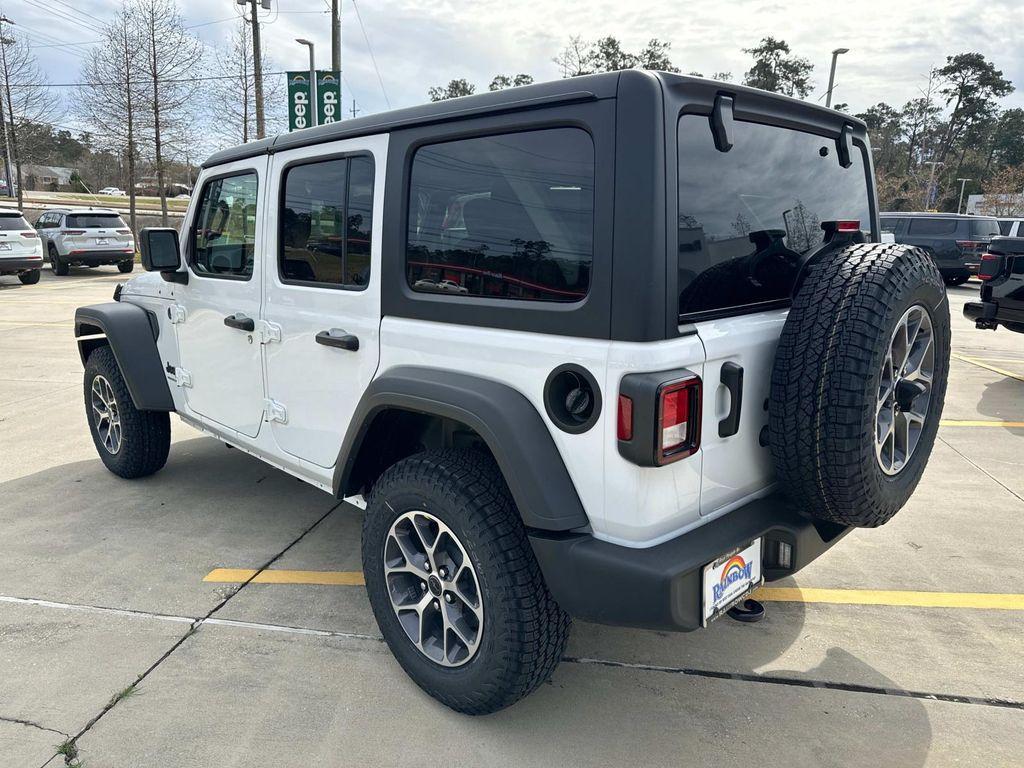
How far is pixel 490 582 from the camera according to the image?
85.9 inches

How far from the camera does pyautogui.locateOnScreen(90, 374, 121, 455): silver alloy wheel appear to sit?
448 cm

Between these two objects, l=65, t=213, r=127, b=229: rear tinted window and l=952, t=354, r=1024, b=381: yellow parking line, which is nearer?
l=952, t=354, r=1024, b=381: yellow parking line

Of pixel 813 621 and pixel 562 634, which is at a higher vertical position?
pixel 562 634

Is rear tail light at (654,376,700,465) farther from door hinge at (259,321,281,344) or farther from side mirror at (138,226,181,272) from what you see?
side mirror at (138,226,181,272)

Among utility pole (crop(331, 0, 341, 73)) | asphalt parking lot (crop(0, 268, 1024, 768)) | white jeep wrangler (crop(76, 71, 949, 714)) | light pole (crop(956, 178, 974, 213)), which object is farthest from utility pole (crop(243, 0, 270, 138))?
light pole (crop(956, 178, 974, 213))

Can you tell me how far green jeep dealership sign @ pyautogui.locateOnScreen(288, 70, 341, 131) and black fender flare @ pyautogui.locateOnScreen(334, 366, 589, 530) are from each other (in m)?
14.2

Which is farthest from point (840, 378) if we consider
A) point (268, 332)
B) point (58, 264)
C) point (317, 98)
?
point (58, 264)

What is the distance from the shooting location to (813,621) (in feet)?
9.87

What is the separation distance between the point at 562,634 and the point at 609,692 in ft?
1.54

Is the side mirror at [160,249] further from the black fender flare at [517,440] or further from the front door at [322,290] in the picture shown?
the black fender flare at [517,440]

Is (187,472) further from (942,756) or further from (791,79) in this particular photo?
(791,79)

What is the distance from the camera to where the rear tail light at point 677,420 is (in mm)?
1913

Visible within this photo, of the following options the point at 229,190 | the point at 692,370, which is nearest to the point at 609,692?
the point at 692,370

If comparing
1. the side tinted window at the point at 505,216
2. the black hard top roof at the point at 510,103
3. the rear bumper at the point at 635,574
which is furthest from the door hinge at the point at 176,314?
the rear bumper at the point at 635,574
